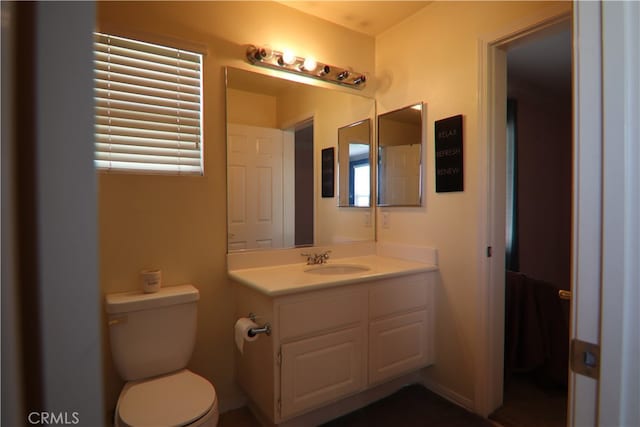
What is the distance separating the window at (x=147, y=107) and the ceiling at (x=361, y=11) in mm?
899

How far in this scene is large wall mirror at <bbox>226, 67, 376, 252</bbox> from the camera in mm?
2059

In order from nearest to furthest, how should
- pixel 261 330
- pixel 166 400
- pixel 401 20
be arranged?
1. pixel 166 400
2. pixel 261 330
3. pixel 401 20

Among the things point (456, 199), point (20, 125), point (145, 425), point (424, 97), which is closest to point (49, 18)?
point (20, 125)

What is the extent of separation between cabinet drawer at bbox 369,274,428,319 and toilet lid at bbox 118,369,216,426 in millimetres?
968

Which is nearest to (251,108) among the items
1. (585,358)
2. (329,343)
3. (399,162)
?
(399,162)

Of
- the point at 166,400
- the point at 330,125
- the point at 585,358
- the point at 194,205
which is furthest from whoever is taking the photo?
the point at 330,125

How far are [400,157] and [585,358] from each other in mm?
2020

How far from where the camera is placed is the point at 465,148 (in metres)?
2.02

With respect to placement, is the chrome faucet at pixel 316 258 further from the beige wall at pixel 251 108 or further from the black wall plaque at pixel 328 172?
the beige wall at pixel 251 108

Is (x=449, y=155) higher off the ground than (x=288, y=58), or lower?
lower

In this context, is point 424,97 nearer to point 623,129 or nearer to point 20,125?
point 623,129

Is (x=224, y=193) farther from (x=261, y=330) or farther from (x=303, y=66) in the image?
(x=303, y=66)

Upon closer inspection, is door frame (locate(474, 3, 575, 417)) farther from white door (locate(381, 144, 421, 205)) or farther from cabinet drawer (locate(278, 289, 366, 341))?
cabinet drawer (locate(278, 289, 366, 341))

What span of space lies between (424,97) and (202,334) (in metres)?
2.12
